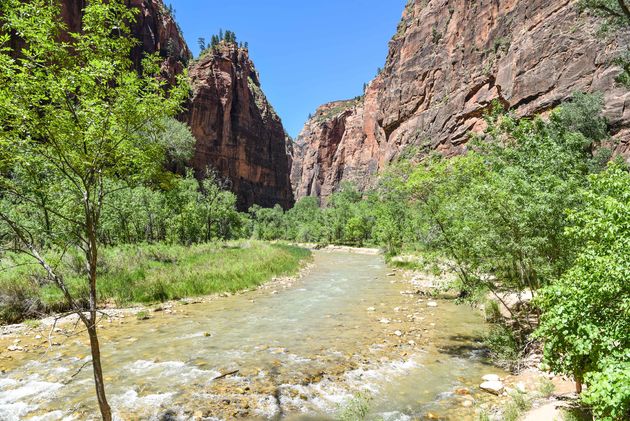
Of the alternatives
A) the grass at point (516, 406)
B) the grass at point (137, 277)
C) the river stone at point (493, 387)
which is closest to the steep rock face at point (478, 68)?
the river stone at point (493, 387)

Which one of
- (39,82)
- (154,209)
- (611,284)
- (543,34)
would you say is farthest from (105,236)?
(543,34)

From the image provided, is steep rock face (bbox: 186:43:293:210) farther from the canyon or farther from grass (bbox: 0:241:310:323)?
grass (bbox: 0:241:310:323)

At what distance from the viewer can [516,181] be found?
9.40 meters

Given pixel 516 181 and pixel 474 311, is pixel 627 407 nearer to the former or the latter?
pixel 516 181

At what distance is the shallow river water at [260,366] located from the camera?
300 inches

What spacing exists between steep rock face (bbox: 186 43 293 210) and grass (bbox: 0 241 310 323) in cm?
8338

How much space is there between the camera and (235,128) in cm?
11819

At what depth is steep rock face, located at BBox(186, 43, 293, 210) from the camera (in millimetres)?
106938

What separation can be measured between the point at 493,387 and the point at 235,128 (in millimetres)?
118651

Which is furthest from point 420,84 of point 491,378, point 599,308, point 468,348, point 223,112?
point 599,308

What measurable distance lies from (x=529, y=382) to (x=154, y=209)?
35259mm

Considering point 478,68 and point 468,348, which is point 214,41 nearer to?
point 478,68

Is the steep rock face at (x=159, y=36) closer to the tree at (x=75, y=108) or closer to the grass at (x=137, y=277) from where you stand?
the grass at (x=137, y=277)

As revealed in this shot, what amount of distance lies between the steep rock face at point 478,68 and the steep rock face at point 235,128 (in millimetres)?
40677
